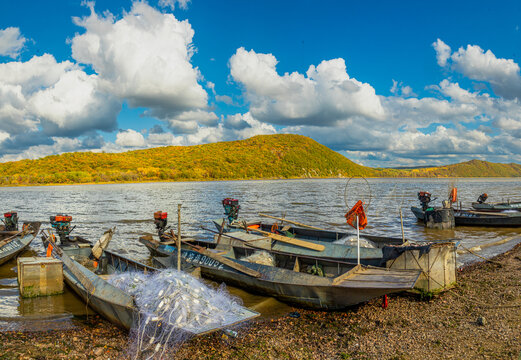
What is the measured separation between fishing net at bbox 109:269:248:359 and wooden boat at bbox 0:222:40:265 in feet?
38.5

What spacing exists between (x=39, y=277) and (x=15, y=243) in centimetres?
807

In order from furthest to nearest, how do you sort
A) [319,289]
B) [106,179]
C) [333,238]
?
[106,179] < [333,238] < [319,289]

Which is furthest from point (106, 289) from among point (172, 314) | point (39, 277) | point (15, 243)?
point (15, 243)

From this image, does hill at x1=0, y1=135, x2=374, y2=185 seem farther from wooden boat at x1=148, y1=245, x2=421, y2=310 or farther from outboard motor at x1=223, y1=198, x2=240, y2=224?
wooden boat at x1=148, y1=245, x2=421, y2=310

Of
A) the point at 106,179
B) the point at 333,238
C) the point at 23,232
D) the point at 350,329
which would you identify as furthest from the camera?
the point at 106,179

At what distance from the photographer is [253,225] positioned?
63.2 ft

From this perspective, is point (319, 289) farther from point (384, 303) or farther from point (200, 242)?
point (200, 242)

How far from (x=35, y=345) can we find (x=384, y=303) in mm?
8730

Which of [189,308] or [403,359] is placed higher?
[189,308]

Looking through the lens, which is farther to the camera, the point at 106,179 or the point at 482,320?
the point at 106,179

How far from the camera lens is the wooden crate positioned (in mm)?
10742

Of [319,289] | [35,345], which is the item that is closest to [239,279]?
[319,289]

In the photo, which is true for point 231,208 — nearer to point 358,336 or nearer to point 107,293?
point 107,293

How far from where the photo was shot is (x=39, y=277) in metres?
10.9
